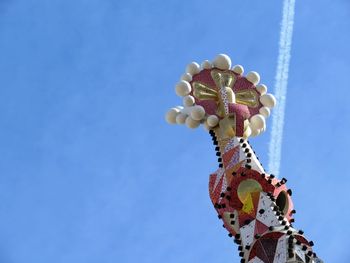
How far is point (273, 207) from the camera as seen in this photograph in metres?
17.6

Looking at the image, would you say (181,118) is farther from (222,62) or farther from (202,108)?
(222,62)

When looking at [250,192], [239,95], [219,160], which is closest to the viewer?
[250,192]

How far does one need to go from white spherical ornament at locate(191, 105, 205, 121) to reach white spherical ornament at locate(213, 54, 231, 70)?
6.26 feet

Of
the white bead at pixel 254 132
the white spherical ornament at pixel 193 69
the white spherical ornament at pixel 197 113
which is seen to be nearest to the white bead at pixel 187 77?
the white spherical ornament at pixel 193 69

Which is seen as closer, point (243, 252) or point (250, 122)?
point (243, 252)

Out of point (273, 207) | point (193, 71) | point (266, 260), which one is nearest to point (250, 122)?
point (193, 71)

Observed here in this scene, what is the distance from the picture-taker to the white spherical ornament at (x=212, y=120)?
20.2 m

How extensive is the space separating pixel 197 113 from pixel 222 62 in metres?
2.23

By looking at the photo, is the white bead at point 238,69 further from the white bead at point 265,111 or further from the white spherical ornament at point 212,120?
the white spherical ornament at point 212,120

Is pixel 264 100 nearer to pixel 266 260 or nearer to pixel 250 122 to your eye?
pixel 250 122

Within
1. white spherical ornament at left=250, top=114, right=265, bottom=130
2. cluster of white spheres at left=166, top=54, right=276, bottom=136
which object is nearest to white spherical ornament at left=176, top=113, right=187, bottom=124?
cluster of white spheres at left=166, top=54, right=276, bottom=136

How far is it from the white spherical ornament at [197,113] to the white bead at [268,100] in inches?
84.9

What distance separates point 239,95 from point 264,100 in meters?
0.75

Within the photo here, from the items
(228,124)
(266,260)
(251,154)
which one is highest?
(228,124)
